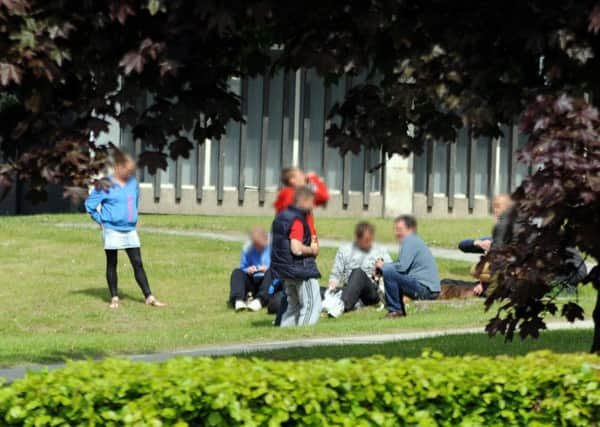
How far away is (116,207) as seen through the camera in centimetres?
1723

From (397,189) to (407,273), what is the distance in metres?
19.4

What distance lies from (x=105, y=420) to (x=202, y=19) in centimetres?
219

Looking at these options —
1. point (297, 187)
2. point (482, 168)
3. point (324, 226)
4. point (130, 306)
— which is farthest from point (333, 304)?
point (482, 168)

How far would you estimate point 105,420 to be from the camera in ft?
24.3

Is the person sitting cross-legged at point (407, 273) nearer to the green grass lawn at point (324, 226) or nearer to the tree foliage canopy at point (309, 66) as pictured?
the tree foliage canopy at point (309, 66)

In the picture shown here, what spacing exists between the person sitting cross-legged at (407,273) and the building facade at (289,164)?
17.5m

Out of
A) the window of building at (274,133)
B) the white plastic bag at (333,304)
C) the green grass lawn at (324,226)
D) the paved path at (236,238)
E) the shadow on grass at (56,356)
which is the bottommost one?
the shadow on grass at (56,356)

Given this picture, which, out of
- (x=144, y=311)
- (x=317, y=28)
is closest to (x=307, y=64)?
(x=317, y=28)

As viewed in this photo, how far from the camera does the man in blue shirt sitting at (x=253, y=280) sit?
58.2ft

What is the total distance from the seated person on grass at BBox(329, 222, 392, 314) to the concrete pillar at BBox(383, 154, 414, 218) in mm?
18264

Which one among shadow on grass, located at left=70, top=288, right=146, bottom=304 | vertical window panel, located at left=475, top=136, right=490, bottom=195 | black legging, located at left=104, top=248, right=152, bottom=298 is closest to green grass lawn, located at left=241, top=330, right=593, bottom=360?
black legging, located at left=104, top=248, right=152, bottom=298

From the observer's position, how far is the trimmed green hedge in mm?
7375

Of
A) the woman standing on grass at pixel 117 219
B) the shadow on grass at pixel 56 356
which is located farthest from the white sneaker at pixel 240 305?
the shadow on grass at pixel 56 356

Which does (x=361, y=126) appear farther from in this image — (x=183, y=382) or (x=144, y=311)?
(x=144, y=311)
